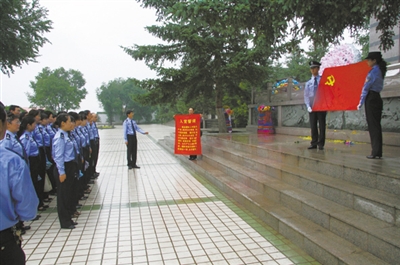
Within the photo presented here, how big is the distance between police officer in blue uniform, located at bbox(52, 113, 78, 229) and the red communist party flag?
15.3 feet

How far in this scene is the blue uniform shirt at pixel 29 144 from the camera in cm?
475

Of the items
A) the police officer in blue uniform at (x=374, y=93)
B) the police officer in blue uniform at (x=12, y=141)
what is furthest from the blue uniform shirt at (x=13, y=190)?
the police officer in blue uniform at (x=374, y=93)

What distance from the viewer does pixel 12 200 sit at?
188cm

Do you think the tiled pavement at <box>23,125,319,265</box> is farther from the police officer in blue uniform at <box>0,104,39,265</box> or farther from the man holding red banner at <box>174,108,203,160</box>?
the man holding red banner at <box>174,108,203,160</box>

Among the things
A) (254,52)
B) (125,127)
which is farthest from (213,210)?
(254,52)

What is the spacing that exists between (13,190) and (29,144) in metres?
3.36

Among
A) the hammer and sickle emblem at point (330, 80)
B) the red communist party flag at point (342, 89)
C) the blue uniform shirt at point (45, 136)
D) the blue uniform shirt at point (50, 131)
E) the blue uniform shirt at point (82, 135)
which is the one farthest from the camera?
the hammer and sickle emblem at point (330, 80)

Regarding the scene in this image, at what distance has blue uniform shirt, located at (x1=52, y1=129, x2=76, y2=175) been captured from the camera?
4242mm

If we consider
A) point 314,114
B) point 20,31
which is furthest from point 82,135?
point 20,31

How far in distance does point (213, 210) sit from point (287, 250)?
176cm

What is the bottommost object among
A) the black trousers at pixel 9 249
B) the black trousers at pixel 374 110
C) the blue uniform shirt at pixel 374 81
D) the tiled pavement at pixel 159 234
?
the tiled pavement at pixel 159 234

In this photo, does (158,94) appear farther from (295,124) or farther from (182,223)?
(182,223)

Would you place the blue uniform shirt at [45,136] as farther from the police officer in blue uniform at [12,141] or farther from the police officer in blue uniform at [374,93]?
the police officer in blue uniform at [374,93]

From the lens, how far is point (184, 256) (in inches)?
136
